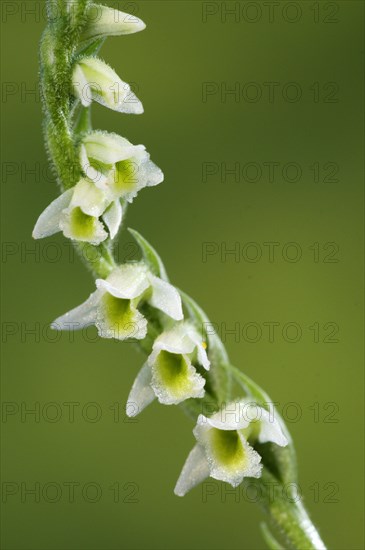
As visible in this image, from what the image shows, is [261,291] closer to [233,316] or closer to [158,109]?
[233,316]

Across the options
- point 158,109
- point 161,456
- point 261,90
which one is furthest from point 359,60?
point 161,456

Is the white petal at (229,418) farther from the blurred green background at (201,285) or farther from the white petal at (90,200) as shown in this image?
the blurred green background at (201,285)

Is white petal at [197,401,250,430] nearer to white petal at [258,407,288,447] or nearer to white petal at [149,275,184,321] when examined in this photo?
white petal at [258,407,288,447]

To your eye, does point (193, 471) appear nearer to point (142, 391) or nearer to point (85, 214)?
point (142, 391)

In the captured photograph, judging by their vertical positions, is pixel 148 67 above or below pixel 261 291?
above

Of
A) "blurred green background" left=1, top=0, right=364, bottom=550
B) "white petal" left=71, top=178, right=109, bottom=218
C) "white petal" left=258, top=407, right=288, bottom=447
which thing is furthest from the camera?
"blurred green background" left=1, top=0, right=364, bottom=550

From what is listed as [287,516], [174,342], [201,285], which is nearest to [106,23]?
[174,342]

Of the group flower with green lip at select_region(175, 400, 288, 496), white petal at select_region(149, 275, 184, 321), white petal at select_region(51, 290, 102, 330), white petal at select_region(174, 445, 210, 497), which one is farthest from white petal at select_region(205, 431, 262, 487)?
white petal at select_region(51, 290, 102, 330)
